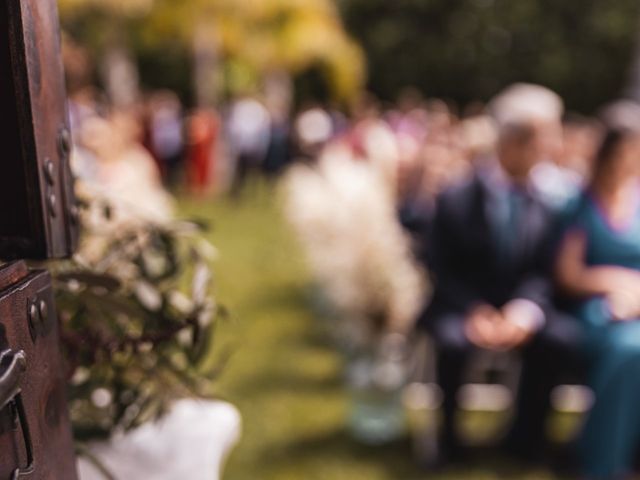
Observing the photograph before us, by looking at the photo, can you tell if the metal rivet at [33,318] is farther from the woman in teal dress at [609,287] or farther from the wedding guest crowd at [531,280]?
the woman in teal dress at [609,287]

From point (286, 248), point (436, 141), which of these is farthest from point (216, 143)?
point (436, 141)

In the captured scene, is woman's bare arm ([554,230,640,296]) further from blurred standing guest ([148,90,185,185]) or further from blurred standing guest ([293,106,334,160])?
blurred standing guest ([148,90,185,185])

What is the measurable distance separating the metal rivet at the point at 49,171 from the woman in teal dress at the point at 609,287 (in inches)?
125

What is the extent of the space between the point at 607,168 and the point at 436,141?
3.08 meters

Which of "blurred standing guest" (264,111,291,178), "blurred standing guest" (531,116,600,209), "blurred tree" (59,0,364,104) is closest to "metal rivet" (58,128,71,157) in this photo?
"blurred standing guest" (531,116,600,209)

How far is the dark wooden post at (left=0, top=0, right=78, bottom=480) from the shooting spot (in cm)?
79

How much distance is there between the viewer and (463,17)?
95.4 ft

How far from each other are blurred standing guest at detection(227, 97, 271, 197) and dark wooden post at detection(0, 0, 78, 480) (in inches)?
599

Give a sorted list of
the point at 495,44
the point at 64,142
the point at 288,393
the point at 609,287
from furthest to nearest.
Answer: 1. the point at 495,44
2. the point at 288,393
3. the point at 609,287
4. the point at 64,142

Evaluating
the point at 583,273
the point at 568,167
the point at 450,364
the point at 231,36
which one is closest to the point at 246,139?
the point at 231,36

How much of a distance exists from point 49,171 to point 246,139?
16.1m

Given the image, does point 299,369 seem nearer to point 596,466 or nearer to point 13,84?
point 596,466

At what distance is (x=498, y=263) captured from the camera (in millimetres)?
3799

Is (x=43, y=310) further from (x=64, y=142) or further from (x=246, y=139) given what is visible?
(x=246, y=139)
